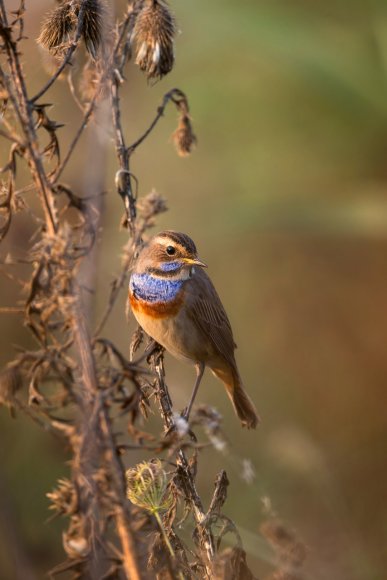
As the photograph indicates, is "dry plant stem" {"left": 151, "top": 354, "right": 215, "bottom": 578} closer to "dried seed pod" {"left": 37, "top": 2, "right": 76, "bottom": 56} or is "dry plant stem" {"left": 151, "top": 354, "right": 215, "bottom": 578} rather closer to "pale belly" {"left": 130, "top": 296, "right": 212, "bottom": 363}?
"pale belly" {"left": 130, "top": 296, "right": 212, "bottom": 363}

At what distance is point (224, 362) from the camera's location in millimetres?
Result: 3154

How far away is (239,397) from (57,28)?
5.03 ft

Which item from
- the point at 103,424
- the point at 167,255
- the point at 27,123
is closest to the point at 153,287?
the point at 167,255

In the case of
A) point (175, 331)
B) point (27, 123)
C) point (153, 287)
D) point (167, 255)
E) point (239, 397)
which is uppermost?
point (27, 123)

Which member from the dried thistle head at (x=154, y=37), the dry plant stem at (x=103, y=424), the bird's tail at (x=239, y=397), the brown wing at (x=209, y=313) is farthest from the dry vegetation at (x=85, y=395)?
the bird's tail at (x=239, y=397)

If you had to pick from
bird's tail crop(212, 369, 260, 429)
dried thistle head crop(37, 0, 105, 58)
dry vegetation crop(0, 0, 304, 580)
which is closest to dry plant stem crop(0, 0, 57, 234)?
dry vegetation crop(0, 0, 304, 580)

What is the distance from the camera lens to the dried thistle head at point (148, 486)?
177cm

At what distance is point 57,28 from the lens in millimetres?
2082

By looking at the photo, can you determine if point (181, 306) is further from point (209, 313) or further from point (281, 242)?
point (281, 242)

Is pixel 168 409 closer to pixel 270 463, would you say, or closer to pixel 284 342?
pixel 270 463

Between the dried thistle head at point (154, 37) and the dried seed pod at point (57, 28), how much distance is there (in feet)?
0.55

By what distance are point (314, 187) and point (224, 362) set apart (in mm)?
1876

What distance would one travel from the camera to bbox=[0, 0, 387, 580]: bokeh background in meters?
3.62

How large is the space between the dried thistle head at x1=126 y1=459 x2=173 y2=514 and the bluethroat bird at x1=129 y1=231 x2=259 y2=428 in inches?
37.9
